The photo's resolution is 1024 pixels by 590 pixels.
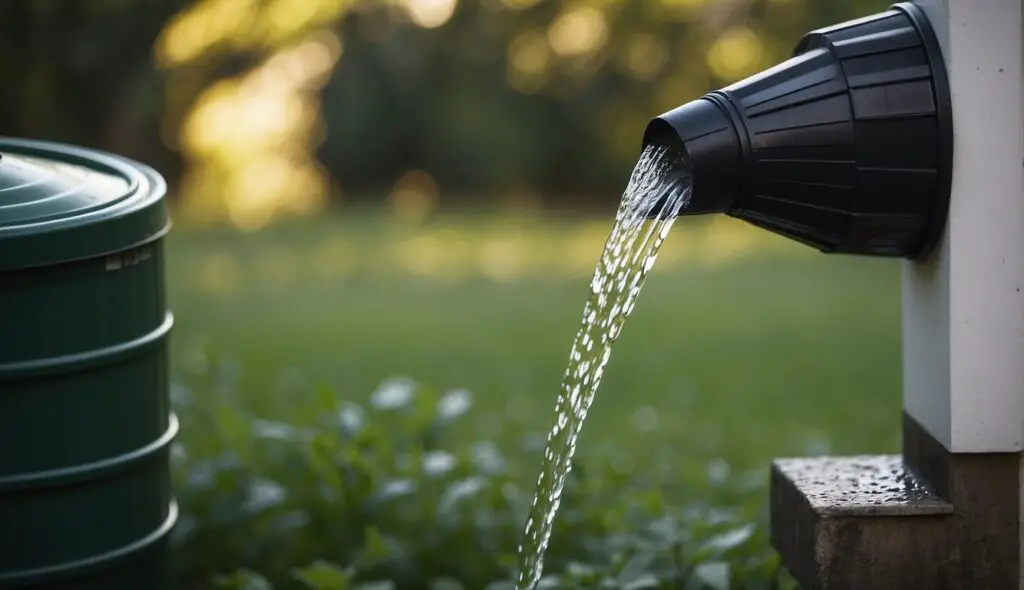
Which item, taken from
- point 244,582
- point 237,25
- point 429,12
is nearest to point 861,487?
point 244,582

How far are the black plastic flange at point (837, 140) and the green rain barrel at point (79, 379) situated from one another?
120cm

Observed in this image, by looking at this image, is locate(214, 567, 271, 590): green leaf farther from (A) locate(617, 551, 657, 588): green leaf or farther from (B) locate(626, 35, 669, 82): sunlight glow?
(B) locate(626, 35, 669, 82): sunlight glow

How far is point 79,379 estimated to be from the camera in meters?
2.59

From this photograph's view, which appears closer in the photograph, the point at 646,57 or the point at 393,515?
the point at 393,515

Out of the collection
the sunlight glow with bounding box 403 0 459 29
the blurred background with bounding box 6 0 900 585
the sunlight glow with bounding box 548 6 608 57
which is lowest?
the blurred background with bounding box 6 0 900 585

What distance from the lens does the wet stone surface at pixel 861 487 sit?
2.43 meters

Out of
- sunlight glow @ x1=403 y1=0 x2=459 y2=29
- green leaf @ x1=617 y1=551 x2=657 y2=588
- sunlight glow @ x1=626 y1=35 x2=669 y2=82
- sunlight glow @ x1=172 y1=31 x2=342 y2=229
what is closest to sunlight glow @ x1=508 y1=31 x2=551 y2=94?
sunlight glow @ x1=403 y1=0 x2=459 y2=29

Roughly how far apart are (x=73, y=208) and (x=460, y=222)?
10.7 metres

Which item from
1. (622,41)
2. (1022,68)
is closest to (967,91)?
(1022,68)

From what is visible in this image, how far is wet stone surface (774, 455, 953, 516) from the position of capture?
243 cm

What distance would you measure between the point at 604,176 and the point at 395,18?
11.3ft

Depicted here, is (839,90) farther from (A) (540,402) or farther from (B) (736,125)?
(A) (540,402)

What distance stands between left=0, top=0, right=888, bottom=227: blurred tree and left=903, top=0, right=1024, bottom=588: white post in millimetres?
9836

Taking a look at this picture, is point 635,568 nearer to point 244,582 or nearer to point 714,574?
point 714,574
